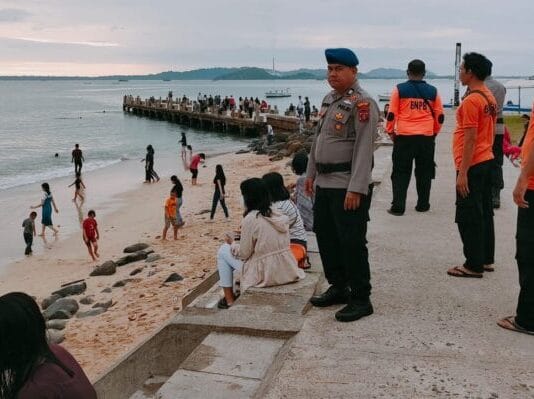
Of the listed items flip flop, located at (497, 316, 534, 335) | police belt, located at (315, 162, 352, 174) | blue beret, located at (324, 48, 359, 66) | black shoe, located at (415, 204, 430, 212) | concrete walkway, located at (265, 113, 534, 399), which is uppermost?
blue beret, located at (324, 48, 359, 66)

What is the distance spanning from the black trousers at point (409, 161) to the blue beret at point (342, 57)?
3.06 metres

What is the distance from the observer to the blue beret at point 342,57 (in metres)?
3.41

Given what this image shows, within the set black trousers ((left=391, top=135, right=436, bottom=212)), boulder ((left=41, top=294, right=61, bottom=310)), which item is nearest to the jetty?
boulder ((left=41, top=294, right=61, bottom=310))

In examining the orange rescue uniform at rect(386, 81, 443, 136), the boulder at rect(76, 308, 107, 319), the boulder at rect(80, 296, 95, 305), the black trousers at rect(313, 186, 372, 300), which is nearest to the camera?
the black trousers at rect(313, 186, 372, 300)

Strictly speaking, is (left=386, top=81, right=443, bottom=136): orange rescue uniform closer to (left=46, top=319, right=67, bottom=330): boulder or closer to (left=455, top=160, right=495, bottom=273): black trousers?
Result: (left=455, top=160, right=495, bottom=273): black trousers

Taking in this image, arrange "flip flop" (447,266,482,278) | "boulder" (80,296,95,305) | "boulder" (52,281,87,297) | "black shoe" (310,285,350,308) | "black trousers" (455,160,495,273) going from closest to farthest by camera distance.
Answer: "black shoe" (310,285,350,308) → "black trousers" (455,160,495,273) → "flip flop" (447,266,482,278) → "boulder" (80,296,95,305) → "boulder" (52,281,87,297)

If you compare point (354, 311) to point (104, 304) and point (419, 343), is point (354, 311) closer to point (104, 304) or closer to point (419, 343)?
point (419, 343)

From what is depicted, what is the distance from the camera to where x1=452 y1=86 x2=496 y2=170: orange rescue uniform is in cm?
396

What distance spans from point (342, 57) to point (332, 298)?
5.50ft

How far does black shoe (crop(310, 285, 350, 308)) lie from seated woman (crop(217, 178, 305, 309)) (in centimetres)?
50

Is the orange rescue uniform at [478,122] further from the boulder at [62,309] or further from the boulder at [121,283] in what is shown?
the boulder at [121,283]

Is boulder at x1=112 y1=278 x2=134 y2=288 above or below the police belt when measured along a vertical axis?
below

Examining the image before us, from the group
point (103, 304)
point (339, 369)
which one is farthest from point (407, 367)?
point (103, 304)

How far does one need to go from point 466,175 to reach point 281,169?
16714mm
